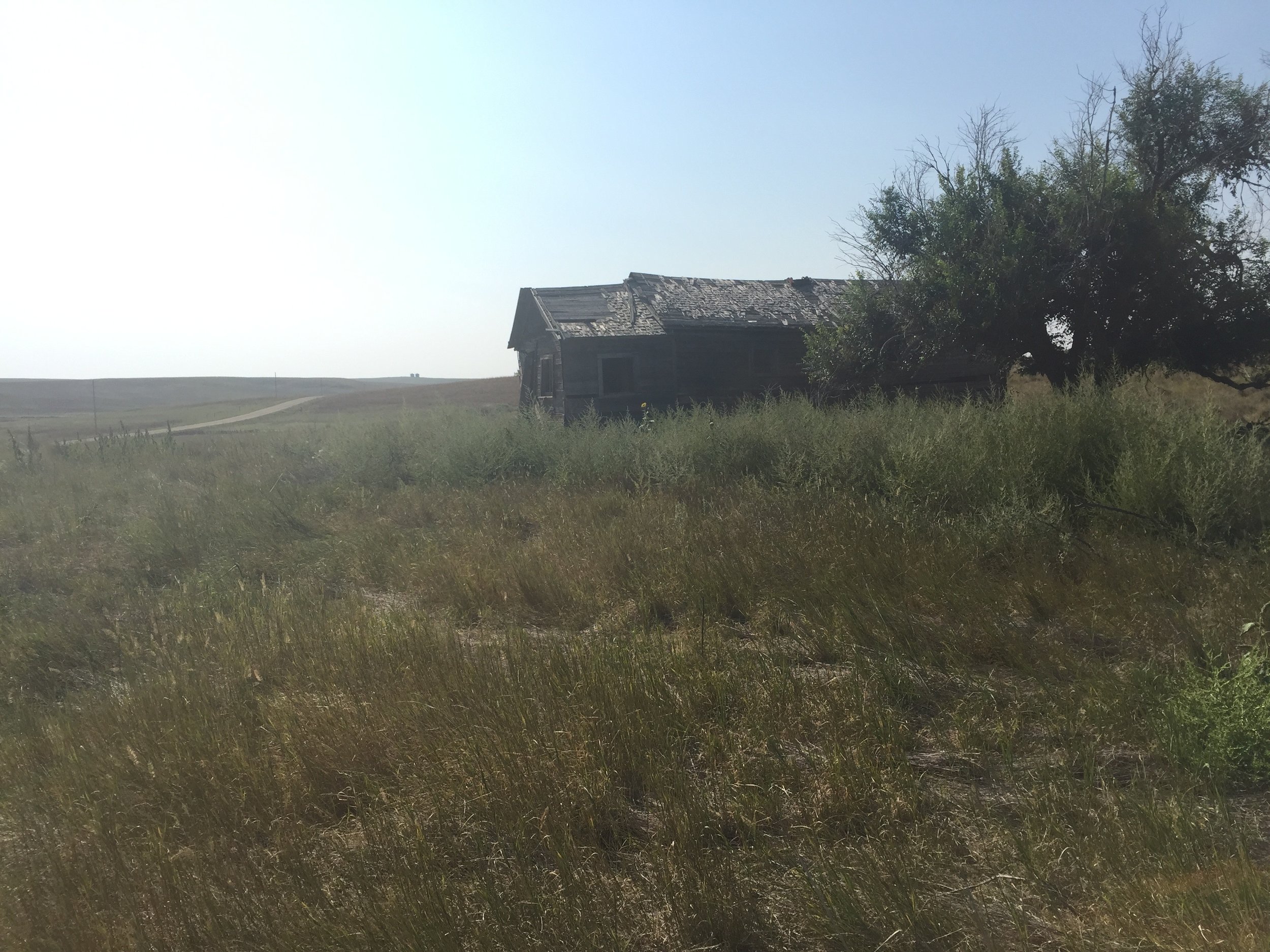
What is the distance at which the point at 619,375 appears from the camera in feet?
66.1

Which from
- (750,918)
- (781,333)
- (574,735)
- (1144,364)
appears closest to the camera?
(750,918)

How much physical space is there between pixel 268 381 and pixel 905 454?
144m

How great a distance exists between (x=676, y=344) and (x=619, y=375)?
5.03 ft

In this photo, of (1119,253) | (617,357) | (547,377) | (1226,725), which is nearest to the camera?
(1226,725)

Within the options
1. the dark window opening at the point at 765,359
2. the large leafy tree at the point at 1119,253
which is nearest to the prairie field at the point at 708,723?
the large leafy tree at the point at 1119,253

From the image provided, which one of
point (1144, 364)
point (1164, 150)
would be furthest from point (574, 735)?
point (1164, 150)

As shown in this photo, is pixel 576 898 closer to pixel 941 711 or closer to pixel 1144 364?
pixel 941 711

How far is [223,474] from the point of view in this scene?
1470 cm

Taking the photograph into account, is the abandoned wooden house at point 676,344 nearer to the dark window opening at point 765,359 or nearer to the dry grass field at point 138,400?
the dark window opening at point 765,359

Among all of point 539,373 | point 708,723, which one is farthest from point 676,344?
point 708,723

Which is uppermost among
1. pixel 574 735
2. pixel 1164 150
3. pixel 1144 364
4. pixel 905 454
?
pixel 1164 150

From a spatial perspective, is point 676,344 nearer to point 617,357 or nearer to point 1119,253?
point 617,357

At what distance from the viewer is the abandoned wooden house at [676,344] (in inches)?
775

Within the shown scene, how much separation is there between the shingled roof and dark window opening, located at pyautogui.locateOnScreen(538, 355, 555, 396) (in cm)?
110
